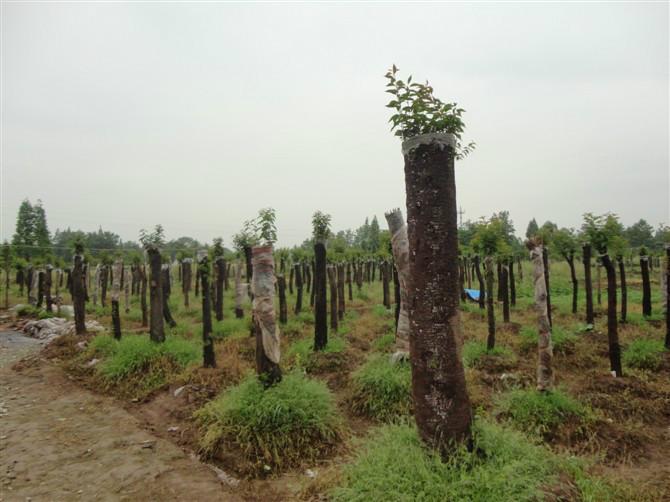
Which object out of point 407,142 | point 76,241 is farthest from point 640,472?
point 76,241

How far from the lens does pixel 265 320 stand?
6.55 meters

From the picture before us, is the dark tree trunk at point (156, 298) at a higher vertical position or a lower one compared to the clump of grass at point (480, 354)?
higher

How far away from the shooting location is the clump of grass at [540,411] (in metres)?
5.92

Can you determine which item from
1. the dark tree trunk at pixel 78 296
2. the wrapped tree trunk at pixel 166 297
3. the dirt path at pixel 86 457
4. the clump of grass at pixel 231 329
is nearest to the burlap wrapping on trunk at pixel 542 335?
the dirt path at pixel 86 457

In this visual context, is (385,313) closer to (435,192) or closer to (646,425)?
(646,425)

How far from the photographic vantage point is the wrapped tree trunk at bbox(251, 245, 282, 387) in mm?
6344

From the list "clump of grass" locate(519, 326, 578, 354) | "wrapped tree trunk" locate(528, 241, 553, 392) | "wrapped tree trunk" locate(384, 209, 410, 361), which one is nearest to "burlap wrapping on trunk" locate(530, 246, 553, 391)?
"wrapped tree trunk" locate(528, 241, 553, 392)

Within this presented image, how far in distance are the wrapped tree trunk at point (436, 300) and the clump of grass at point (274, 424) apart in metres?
2.39

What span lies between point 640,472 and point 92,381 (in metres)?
10.9

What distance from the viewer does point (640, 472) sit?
5.01 metres

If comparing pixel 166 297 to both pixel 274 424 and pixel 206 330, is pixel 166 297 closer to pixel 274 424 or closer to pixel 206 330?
pixel 206 330

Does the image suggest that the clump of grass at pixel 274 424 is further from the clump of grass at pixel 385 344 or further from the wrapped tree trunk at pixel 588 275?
the wrapped tree trunk at pixel 588 275

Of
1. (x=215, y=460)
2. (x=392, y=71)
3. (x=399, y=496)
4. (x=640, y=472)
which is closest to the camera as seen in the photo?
(x=399, y=496)

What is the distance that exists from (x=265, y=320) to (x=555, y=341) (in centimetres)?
816
